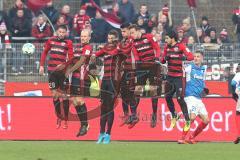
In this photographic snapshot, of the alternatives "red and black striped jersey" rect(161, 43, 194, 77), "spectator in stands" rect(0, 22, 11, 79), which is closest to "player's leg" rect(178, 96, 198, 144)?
"red and black striped jersey" rect(161, 43, 194, 77)

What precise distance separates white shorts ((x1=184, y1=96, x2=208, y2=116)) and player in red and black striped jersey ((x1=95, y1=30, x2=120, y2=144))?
1750 millimetres

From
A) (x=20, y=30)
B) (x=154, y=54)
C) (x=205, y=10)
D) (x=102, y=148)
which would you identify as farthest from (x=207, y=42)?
(x=102, y=148)

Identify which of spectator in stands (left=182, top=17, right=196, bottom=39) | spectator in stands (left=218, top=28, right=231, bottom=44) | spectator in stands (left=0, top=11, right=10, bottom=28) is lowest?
spectator in stands (left=218, top=28, right=231, bottom=44)

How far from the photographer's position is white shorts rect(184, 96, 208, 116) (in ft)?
68.5

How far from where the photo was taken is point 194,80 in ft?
69.0

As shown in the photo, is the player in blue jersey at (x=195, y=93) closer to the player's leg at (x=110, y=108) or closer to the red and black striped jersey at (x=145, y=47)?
the red and black striped jersey at (x=145, y=47)

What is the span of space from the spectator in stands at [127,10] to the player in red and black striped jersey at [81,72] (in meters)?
7.96

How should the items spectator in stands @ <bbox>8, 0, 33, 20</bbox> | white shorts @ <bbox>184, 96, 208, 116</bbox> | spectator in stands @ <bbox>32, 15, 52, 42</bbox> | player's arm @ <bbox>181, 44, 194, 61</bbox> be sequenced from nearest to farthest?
player's arm @ <bbox>181, 44, 194, 61</bbox>
white shorts @ <bbox>184, 96, 208, 116</bbox>
spectator in stands @ <bbox>32, 15, 52, 42</bbox>
spectator in stands @ <bbox>8, 0, 33, 20</bbox>

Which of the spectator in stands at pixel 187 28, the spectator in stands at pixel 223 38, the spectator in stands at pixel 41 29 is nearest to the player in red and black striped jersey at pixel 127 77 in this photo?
the spectator in stands at pixel 41 29

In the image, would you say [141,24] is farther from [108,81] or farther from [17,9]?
[108,81]

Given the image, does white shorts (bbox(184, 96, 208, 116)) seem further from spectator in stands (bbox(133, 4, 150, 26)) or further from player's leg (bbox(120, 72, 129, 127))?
spectator in stands (bbox(133, 4, 150, 26))

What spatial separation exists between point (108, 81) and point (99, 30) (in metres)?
8.34

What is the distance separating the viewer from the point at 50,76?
2155cm

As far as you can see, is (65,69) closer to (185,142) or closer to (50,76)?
(50,76)
